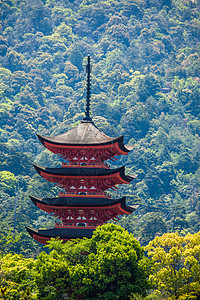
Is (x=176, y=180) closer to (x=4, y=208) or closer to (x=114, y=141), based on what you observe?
(x=4, y=208)

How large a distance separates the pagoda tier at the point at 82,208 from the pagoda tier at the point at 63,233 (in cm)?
84

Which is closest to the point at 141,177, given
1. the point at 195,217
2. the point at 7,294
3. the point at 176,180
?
the point at 176,180

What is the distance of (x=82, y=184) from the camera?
184 feet

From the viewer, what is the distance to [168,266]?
189 feet

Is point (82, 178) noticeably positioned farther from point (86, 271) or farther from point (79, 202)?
point (86, 271)

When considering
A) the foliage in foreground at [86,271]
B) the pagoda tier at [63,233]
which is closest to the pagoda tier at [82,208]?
the pagoda tier at [63,233]

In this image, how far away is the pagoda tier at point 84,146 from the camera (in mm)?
55312

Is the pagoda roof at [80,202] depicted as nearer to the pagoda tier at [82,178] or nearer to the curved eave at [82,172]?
the pagoda tier at [82,178]

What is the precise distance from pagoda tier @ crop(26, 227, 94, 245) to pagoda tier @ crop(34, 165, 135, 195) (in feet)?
10.6

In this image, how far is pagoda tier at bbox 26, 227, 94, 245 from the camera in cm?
5319

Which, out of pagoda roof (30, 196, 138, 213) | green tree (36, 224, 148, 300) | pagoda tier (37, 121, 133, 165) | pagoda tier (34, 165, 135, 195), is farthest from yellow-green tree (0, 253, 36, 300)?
pagoda tier (37, 121, 133, 165)

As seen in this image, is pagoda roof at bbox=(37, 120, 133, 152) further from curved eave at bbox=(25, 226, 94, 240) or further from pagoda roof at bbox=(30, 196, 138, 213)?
curved eave at bbox=(25, 226, 94, 240)

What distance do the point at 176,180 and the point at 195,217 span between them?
3481 centimetres

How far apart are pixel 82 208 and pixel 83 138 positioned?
609 cm
